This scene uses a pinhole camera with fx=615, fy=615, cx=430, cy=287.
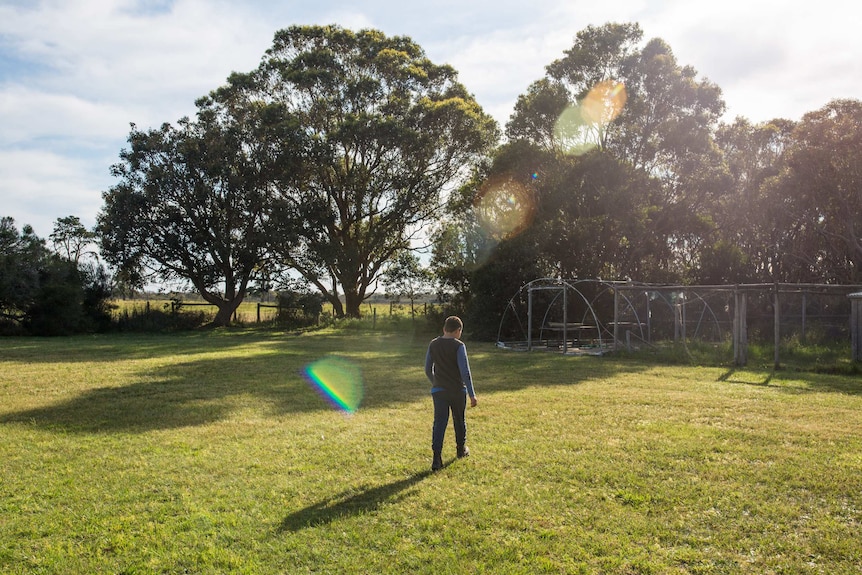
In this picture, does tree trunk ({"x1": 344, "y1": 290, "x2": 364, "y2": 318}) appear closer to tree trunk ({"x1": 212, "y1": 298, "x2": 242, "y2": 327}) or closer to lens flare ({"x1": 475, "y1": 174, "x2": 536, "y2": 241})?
tree trunk ({"x1": 212, "y1": 298, "x2": 242, "y2": 327})

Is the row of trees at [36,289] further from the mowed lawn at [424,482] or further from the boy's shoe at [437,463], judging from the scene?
the boy's shoe at [437,463]

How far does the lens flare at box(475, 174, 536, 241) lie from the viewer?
2797 cm

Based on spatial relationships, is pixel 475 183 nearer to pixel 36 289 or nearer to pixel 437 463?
pixel 36 289

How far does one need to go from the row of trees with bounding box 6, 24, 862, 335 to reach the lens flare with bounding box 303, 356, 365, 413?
36.0 feet

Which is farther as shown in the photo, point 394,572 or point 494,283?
point 494,283

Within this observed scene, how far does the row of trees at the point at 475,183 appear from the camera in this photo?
88.4 ft

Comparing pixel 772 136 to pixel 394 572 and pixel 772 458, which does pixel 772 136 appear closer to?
pixel 772 458

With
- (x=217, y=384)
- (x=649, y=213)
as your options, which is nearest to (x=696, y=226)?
(x=649, y=213)

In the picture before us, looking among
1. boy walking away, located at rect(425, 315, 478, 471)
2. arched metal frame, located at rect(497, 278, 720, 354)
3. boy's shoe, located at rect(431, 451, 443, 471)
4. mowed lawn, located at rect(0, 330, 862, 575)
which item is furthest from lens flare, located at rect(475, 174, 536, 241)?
boy's shoe, located at rect(431, 451, 443, 471)

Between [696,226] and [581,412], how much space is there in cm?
2301

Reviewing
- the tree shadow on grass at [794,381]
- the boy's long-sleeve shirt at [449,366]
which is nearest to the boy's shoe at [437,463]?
the boy's long-sleeve shirt at [449,366]

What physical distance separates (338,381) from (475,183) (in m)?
20.9

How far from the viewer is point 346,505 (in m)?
5.10

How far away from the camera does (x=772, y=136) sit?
1304 inches
